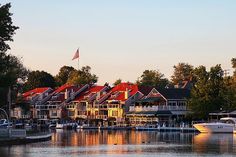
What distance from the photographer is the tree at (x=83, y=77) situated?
607ft

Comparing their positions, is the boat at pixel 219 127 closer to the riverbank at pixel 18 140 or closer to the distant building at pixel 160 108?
the distant building at pixel 160 108

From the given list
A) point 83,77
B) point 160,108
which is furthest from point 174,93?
point 83,77

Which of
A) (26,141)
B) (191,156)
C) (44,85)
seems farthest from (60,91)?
(191,156)

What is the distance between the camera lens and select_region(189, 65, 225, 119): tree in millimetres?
118250

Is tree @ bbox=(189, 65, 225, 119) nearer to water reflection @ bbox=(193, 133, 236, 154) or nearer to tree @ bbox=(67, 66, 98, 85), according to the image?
water reflection @ bbox=(193, 133, 236, 154)

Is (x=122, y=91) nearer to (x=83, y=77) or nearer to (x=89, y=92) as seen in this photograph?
(x=89, y=92)

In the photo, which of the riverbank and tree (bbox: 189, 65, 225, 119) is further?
tree (bbox: 189, 65, 225, 119)

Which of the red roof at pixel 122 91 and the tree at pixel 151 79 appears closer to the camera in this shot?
A: the red roof at pixel 122 91

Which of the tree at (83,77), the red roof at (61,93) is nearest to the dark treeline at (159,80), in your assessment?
the tree at (83,77)

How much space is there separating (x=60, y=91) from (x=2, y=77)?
4173 inches

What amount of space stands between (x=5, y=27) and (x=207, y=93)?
199ft

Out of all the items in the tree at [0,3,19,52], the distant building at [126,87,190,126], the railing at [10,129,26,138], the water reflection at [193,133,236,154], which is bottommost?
the water reflection at [193,133,236,154]

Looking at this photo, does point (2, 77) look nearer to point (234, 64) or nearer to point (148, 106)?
point (148, 106)

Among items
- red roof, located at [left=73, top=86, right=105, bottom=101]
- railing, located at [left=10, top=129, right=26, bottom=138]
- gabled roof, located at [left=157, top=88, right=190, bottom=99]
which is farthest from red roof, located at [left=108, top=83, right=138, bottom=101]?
railing, located at [left=10, top=129, right=26, bottom=138]
